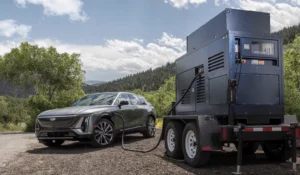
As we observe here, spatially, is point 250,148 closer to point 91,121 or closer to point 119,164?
point 119,164

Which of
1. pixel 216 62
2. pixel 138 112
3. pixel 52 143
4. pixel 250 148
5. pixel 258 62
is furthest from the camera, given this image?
pixel 138 112

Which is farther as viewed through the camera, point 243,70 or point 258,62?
point 258,62

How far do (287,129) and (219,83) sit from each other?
58.7 inches

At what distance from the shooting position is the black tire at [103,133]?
9.02m

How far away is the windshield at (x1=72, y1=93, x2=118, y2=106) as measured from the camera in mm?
10312

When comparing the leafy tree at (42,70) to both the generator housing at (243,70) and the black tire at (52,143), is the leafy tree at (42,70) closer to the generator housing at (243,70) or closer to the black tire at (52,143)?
the black tire at (52,143)

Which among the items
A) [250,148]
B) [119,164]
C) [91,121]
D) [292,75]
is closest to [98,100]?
[91,121]

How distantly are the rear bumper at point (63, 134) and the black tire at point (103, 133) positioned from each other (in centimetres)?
25

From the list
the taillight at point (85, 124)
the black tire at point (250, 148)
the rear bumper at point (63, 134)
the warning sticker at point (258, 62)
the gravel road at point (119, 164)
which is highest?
the warning sticker at point (258, 62)

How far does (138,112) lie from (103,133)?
6.75ft

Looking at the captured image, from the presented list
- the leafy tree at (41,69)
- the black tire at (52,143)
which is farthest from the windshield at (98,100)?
the leafy tree at (41,69)

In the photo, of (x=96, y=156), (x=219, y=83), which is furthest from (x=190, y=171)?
(x=96, y=156)

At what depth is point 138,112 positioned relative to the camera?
11.1 metres

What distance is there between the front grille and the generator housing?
380 centimetres
